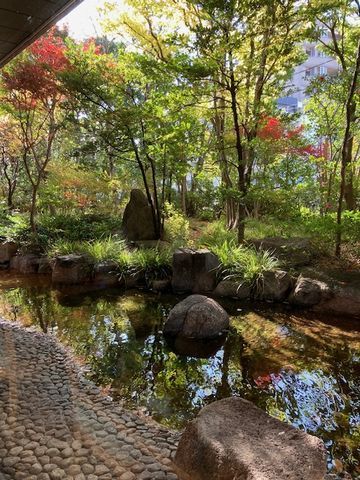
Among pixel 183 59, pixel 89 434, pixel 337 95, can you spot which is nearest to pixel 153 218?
pixel 183 59

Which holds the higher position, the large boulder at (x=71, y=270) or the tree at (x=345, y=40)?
the tree at (x=345, y=40)

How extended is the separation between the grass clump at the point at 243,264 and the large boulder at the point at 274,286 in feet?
0.43

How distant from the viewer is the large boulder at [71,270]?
8172 millimetres

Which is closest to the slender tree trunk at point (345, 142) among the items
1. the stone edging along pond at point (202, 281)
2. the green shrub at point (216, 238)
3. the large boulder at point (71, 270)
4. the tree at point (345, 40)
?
the tree at point (345, 40)

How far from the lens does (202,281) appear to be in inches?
286

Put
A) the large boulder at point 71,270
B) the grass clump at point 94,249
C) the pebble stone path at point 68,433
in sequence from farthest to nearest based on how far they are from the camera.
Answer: the grass clump at point 94,249 → the large boulder at point 71,270 → the pebble stone path at point 68,433

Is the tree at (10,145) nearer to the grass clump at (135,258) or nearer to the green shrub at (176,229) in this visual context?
the grass clump at (135,258)

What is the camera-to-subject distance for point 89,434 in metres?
3.04

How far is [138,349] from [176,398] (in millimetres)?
1317

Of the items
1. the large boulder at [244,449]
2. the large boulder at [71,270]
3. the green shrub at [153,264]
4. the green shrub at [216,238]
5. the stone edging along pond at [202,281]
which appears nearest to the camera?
the large boulder at [244,449]

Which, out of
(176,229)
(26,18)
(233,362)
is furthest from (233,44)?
(176,229)

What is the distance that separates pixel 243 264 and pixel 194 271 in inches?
39.7

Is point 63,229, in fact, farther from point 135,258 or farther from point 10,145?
point 10,145

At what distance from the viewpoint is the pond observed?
3486mm
